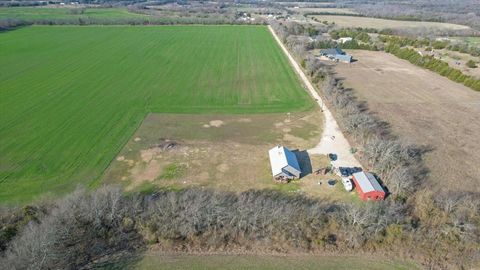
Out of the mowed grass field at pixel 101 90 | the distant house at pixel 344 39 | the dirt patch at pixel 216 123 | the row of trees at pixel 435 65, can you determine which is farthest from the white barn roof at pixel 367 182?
the distant house at pixel 344 39

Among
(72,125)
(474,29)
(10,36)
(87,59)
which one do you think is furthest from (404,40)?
(10,36)

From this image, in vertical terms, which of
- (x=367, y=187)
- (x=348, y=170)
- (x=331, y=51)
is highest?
(x=331, y=51)

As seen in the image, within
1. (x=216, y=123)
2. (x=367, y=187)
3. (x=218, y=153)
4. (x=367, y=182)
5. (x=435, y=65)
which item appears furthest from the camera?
(x=435, y=65)

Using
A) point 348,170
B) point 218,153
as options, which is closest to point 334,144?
point 348,170

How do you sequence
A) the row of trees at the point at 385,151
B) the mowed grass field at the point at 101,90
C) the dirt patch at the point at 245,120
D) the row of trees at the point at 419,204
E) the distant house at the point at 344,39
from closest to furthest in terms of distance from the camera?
the row of trees at the point at 419,204
the row of trees at the point at 385,151
the mowed grass field at the point at 101,90
the dirt patch at the point at 245,120
the distant house at the point at 344,39

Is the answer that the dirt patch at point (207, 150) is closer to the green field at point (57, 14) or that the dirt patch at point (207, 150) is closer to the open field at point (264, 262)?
the open field at point (264, 262)

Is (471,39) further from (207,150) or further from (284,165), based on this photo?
(207,150)

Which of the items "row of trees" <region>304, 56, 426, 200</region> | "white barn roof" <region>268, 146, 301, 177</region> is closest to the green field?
"row of trees" <region>304, 56, 426, 200</region>
